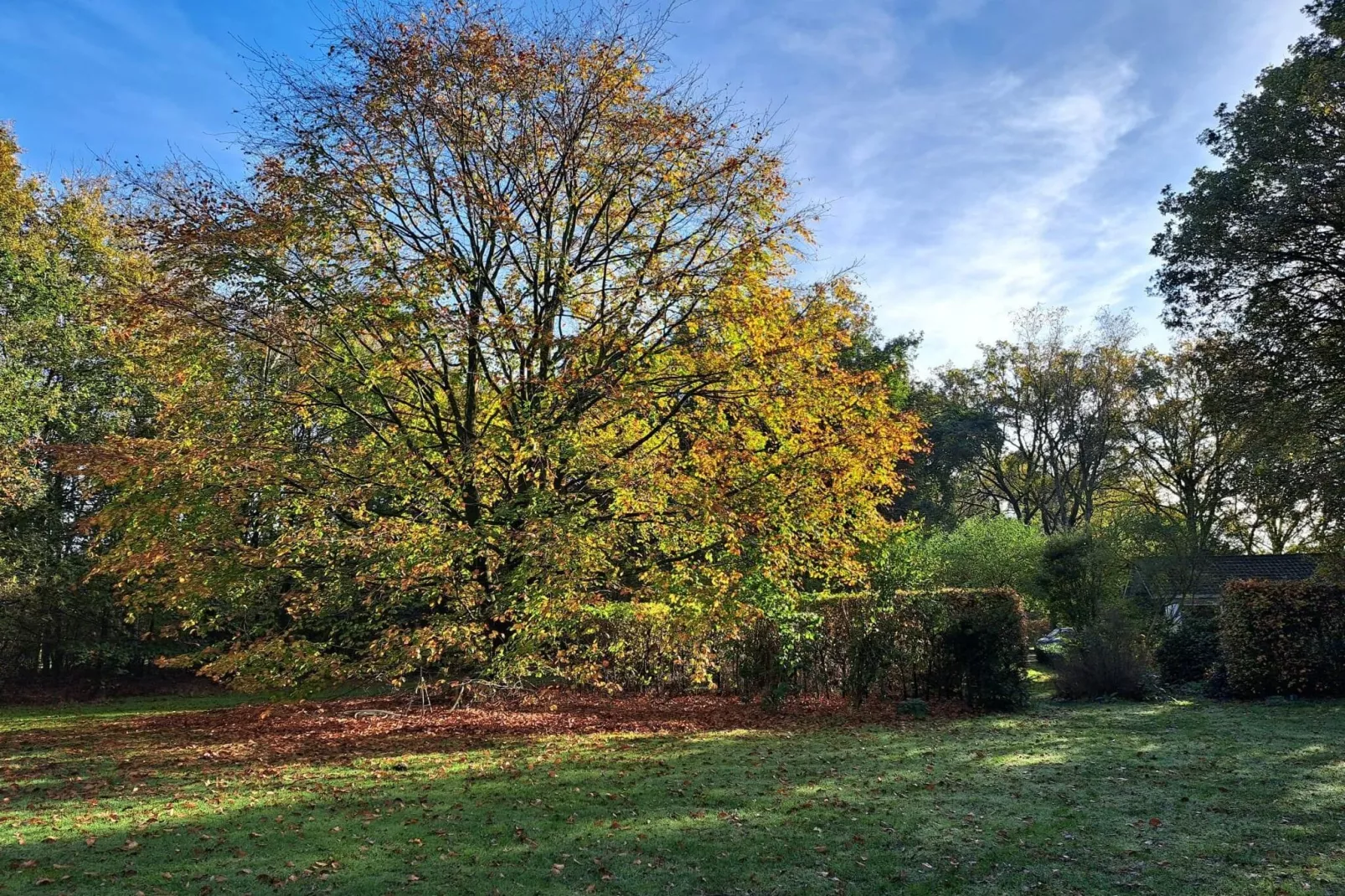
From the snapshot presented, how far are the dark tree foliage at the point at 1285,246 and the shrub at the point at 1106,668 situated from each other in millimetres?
3839

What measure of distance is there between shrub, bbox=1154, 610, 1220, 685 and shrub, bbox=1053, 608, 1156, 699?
1359mm

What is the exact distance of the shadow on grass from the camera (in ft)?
15.3

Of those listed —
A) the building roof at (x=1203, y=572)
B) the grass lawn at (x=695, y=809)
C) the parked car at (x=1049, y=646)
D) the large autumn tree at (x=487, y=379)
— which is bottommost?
the parked car at (x=1049, y=646)

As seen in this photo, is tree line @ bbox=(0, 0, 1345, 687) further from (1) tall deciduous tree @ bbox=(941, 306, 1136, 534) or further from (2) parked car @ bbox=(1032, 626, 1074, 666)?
(1) tall deciduous tree @ bbox=(941, 306, 1136, 534)

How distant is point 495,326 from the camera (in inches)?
403

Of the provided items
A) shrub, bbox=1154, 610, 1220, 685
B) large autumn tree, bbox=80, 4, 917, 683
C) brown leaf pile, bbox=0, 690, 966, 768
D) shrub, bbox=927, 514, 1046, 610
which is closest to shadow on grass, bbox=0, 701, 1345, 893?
brown leaf pile, bbox=0, 690, 966, 768

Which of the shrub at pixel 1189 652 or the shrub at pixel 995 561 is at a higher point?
the shrub at pixel 995 561

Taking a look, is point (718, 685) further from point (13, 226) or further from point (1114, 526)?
point (13, 226)

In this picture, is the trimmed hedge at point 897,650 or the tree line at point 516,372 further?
the trimmed hedge at point 897,650

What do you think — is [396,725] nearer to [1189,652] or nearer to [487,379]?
[487,379]

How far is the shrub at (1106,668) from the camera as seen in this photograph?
12602 millimetres

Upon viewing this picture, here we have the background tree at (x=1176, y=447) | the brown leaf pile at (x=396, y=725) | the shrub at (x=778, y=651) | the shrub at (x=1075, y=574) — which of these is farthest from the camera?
the background tree at (x=1176, y=447)

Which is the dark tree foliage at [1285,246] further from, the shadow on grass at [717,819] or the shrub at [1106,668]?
the shadow on grass at [717,819]

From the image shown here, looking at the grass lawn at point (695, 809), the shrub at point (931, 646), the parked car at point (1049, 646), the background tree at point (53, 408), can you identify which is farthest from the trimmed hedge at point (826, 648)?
the background tree at point (53, 408)
